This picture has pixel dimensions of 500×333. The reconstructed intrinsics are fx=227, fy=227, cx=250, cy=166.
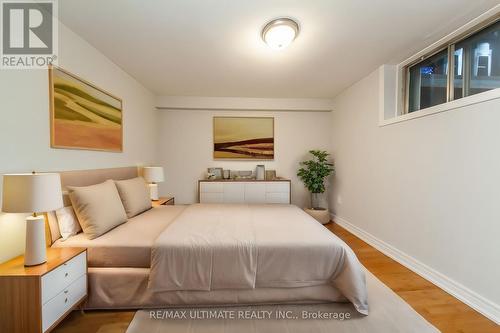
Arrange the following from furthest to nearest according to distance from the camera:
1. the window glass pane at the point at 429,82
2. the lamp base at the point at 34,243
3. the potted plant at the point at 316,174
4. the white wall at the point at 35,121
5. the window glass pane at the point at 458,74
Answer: the potted plant at the point at 316,174 < the window glass pane at the point at 429,82 < the window glass pane at the point at 458,74 < the white wall at the point at 35,121 < the lamp base at the point at 34,243

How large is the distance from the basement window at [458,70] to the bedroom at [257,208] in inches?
0.6

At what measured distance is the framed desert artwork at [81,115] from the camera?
77.0 inches

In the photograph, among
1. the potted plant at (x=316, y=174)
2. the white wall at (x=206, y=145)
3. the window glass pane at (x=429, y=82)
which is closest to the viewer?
the window glass pane at (x=429, y=82)

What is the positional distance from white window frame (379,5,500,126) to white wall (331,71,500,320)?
0.07m

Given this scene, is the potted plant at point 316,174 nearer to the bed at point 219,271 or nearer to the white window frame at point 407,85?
the white window frame at point 407,85

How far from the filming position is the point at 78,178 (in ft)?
7.06

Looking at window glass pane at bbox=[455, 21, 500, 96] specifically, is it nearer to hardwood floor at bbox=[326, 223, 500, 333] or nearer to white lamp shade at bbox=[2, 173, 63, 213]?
hardwood floor at bbox=[326, 223, 500, 333]

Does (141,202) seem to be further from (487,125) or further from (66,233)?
(487,125)

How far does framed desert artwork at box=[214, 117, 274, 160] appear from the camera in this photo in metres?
4.50

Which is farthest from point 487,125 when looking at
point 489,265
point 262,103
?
point 262,103

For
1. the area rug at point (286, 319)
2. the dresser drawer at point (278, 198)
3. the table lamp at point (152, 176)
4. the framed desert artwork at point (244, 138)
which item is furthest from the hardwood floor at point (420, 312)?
the framed desert artwork at point (244, 138)

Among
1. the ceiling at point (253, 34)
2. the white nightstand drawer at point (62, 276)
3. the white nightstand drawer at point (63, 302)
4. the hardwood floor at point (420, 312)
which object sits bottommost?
the hardwood floor at point (420, 312)

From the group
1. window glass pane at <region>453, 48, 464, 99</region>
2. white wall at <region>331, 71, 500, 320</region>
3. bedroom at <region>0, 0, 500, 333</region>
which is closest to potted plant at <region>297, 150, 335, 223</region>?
white wall at <region>331, 71, 500, 320</region>

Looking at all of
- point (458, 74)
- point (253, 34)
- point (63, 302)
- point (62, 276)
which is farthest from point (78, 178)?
point (458, 74)
